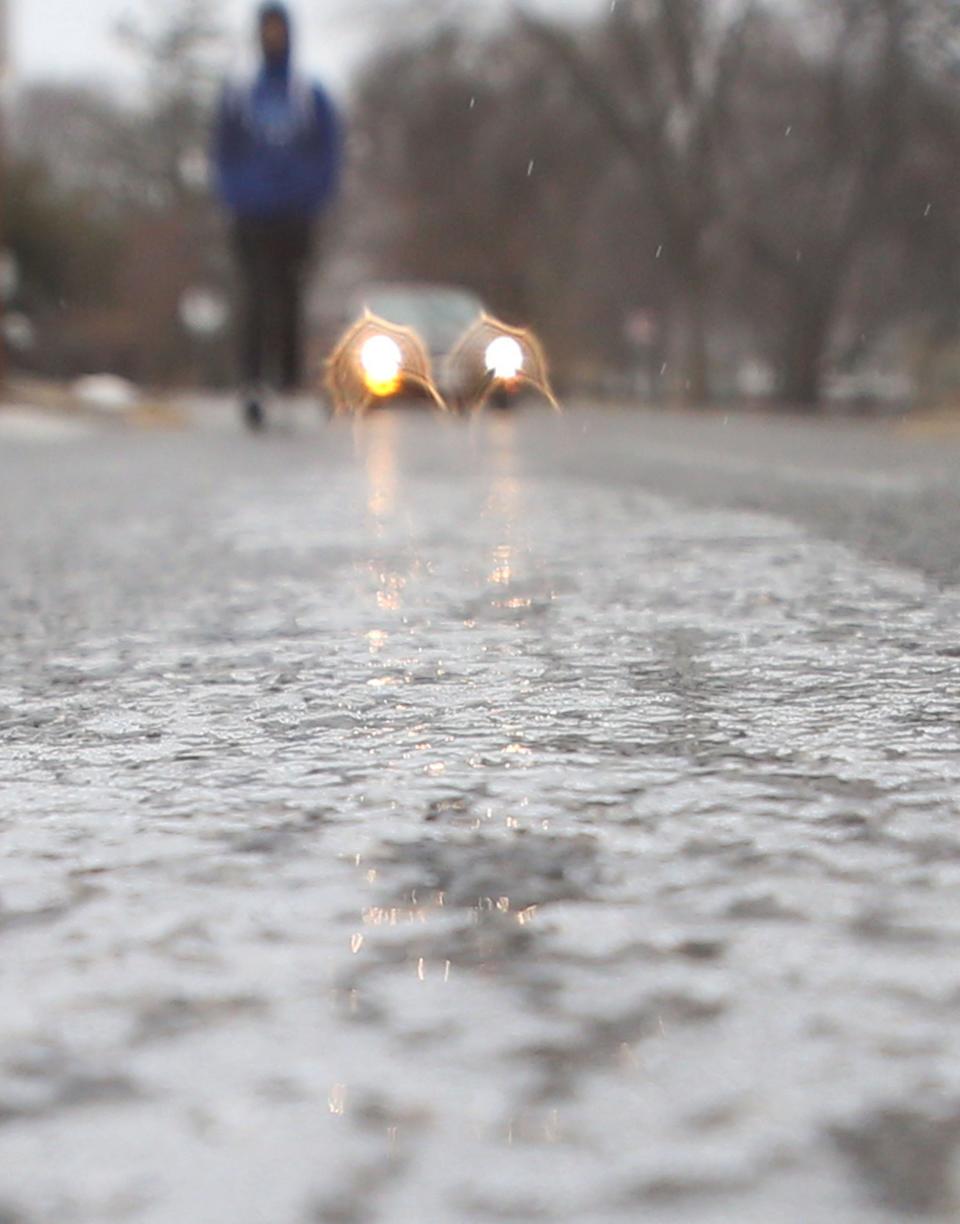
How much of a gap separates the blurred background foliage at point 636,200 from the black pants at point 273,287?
15.1 m

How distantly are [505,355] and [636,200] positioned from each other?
1514 inches

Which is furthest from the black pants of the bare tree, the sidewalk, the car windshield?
the bare tree

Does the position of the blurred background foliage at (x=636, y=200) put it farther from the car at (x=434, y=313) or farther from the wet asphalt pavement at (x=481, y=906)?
the wet asphalt pavement at (x=481, y=906)

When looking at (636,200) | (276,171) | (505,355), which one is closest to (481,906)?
(505,355)

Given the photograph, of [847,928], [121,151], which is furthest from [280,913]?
[121,151]

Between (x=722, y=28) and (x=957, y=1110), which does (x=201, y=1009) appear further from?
(x=722, y=28)

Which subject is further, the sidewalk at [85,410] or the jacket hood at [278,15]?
the sidewalk at [85,410]

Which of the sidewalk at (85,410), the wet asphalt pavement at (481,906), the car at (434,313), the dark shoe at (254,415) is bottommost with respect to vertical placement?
the sidewalk at (85,410)

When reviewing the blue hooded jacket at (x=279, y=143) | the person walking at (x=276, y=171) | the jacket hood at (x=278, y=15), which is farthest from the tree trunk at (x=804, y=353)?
the jacket hood at (x=278, y=15)

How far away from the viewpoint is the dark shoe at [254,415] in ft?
41.4

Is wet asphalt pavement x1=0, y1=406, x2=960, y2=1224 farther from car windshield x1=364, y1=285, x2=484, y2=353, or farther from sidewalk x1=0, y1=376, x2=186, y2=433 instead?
sidewalk x1=0, y1=376, x2=186, y2=433

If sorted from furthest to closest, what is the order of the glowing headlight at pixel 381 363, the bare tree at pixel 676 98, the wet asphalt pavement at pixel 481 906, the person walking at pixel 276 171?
the bare tree at pixel 676 98
the person walking at pixel 276 171
the glowing headlight at pixel 381 363
the wet asphalt pavement at pixel 481 906

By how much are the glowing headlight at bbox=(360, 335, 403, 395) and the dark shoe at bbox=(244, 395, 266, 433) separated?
769 cm

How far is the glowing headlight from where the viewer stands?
4.79 m
